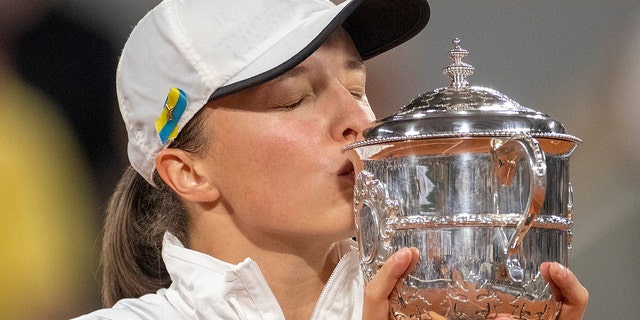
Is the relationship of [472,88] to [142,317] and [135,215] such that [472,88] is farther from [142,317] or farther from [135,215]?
[135,215]

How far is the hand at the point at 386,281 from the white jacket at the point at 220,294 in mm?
333

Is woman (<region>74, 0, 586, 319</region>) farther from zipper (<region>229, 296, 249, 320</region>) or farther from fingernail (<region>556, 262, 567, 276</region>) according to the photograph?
fingernail (<region>556, 262, 567, 276</region>)

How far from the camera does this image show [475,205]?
1.29m

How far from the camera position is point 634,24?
2809 mm

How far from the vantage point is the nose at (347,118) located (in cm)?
166

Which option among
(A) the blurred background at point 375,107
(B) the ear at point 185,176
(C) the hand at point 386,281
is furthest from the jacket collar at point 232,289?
(A) the blurred background at point 375,107

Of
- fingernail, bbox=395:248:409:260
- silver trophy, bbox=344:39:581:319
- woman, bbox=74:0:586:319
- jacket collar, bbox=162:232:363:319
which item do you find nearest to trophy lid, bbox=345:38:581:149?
silver trophy, bbox=344:39:581:319

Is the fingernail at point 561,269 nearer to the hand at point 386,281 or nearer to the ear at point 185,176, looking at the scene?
the hand at point 386,281

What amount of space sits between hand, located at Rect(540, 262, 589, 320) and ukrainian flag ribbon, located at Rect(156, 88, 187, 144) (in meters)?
0.73

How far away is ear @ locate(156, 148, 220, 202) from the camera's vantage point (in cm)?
181

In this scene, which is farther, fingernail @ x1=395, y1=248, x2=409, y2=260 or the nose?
the nose

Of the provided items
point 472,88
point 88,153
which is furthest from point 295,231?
point 88,153

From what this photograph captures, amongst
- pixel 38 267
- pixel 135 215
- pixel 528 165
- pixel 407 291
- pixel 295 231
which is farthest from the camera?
pixel 38 267

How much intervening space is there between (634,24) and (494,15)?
441 mm
